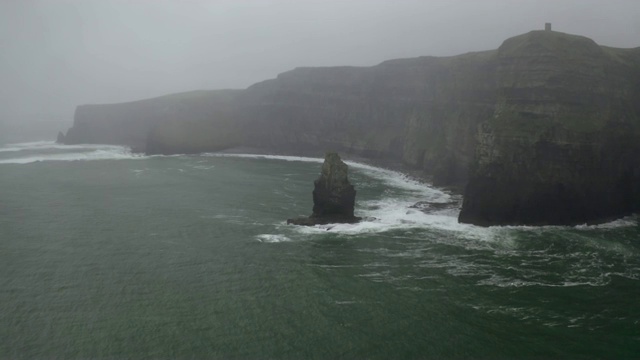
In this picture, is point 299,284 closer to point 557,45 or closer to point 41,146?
point 557,45

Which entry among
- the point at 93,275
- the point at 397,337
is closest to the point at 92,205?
the point at 93,275

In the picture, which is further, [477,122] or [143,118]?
[143,118]

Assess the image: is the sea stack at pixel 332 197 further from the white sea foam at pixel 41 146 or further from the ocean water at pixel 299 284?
the white sea foam at pixel 41 146

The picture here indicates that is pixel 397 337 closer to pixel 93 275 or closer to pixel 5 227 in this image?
pixel 93 275

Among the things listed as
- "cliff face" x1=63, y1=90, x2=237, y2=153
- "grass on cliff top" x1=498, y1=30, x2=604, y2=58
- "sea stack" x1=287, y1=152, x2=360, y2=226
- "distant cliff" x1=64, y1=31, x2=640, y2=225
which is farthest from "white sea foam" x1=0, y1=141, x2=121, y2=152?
"grass on cliff top" x1=498, y1=30, x2=604, y2=58

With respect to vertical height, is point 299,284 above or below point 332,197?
Answer: below

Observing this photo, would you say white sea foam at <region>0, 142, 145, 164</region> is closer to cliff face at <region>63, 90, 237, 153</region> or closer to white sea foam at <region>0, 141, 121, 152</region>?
white sea foam at <region>0, 141, 121, 152</region>

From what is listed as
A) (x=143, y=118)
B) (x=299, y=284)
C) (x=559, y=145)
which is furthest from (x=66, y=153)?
(x=559, y=145)
